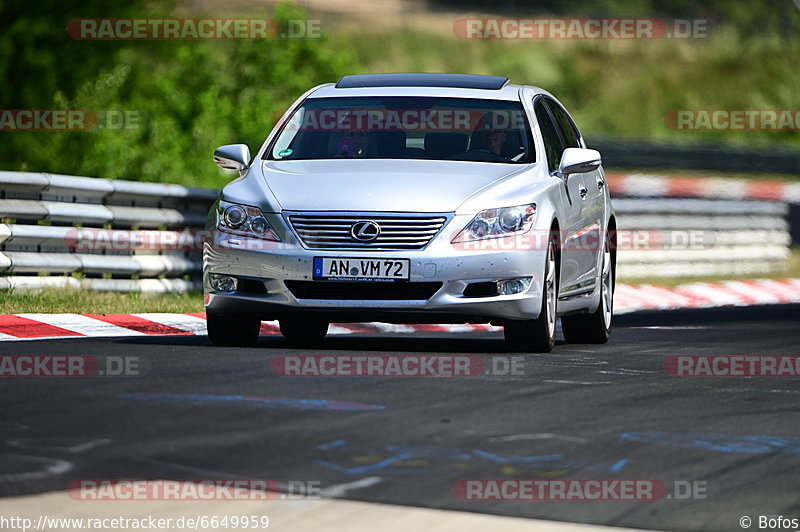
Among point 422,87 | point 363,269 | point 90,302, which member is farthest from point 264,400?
point 90,302

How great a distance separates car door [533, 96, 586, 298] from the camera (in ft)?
36.9

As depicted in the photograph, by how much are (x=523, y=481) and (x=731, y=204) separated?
20.9 meters

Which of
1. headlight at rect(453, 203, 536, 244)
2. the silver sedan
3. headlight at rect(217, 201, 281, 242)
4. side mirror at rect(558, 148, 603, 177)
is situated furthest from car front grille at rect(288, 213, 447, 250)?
side mirror at rect(558, 148, 603, 177)

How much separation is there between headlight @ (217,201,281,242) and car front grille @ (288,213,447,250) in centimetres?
31

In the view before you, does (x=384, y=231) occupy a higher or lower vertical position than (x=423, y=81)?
lower

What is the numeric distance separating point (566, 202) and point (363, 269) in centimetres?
186

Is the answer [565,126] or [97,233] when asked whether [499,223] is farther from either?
[97,233]

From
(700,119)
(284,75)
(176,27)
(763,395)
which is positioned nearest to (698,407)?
(763,395)

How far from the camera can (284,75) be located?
119 ft

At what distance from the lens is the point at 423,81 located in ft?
39.8

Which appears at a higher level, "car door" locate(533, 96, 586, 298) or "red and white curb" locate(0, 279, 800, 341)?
"car door" locate(533, 96, 586, 298)

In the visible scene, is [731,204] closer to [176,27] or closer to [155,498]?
[176,27]

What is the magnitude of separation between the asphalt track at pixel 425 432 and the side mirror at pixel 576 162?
169 centimetres

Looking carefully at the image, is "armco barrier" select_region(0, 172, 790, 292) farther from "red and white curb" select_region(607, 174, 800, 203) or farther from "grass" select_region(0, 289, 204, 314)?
"red and white curb" select_region(607, 174, 800, 203)
